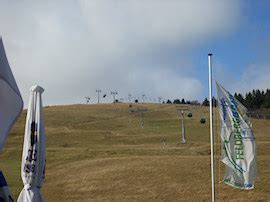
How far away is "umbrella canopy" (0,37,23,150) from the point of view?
3.14m

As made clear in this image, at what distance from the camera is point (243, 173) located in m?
12.4

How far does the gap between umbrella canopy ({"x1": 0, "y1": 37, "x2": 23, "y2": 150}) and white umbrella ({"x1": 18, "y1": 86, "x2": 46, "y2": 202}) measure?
4609mm

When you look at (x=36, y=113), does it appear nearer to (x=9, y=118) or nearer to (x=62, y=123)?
(x=9, y=118)

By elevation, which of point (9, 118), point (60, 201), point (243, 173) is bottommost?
point (60, 201)

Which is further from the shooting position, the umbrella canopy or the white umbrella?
the white umbrella

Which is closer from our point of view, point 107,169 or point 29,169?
point 29,169

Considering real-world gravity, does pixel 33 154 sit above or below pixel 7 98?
below

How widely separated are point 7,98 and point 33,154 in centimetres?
474

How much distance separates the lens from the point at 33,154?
7.82m

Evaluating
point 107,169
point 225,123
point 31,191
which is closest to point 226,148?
point 225,123

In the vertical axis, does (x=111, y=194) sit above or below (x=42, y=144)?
below

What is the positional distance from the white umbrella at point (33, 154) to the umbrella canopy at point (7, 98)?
181 inches

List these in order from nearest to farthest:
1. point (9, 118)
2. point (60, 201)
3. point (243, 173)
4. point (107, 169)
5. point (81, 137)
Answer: point (9, 118) → point (243, 173) → point (60, 201) → point (107, 169) → point (81, 137)

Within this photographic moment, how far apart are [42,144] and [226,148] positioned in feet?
18.5
